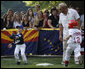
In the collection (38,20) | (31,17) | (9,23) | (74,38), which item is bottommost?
(74,38)

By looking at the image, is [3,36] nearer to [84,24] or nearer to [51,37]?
[51,37]

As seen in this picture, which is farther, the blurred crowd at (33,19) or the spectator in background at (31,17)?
the spectator in background at (31,17)

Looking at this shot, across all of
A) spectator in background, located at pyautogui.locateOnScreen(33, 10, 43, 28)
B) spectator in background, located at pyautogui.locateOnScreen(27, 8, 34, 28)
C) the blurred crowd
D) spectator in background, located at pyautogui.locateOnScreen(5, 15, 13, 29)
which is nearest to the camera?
the blurred crowd

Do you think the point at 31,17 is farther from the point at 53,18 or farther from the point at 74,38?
the point at 74,38

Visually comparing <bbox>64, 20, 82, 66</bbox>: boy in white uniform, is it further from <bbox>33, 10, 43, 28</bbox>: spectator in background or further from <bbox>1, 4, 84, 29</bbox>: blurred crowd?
<bbox>33, 10, 43, 28</bbox>: spectator in background

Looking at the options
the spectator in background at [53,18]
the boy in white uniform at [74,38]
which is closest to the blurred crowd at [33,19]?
the spectator in background at [53,18]

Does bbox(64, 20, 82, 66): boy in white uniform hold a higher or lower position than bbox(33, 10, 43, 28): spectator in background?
lower

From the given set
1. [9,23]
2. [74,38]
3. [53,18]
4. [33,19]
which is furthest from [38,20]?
[74,38]

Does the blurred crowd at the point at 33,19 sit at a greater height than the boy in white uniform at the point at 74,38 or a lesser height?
greater

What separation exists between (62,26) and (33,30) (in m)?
3.94

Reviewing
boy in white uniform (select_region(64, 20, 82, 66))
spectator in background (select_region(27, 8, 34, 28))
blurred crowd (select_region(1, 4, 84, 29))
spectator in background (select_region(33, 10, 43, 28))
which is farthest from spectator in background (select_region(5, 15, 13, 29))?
boy in white uniform (select_region(64, 20, 82, 66))

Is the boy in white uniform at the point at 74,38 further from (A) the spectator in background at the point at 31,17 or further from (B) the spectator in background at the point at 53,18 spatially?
(A) the spectator in background at the point at 31,17

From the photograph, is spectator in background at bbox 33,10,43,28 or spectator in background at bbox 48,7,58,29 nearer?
spectator in background at bbox 48,7,58,29

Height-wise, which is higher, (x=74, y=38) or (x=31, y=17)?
(x=31, y=17)
